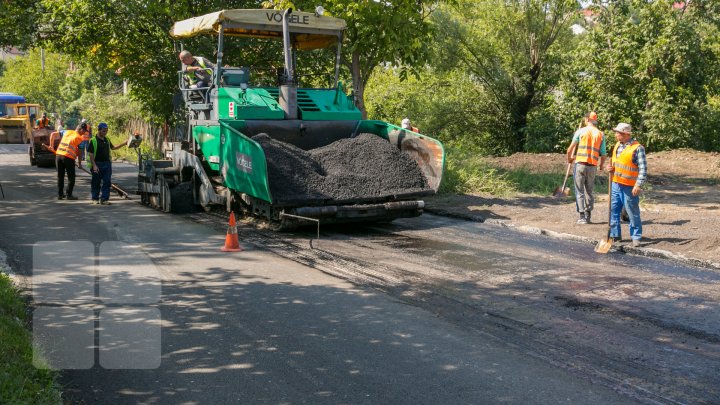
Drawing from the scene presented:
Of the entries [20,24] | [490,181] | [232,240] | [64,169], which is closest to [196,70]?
[64,169]

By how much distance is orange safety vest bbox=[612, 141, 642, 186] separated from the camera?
10141 millimetres

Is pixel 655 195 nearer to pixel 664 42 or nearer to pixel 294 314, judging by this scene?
pixel 664 42

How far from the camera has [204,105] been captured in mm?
12453

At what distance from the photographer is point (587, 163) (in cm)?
1188

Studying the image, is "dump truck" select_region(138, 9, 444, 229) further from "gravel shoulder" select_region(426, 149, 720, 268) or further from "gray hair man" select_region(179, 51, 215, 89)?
"gravel shoulder" select_region(426, 149, 720, 268)

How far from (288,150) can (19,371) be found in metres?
6.53

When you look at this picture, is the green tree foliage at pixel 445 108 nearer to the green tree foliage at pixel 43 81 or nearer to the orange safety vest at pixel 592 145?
the orange safety vest at pixel 592 145

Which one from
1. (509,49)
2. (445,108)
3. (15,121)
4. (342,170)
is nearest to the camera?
(342,170)

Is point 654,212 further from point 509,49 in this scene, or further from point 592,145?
point 509,49

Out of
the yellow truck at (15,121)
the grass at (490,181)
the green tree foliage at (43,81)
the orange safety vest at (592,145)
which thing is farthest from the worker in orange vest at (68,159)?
the green tree foliage at (43,81)

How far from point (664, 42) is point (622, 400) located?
17720 millimetres

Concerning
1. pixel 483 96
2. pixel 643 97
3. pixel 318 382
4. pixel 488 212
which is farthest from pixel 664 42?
pixel 318 382

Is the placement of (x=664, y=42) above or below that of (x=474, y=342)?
above

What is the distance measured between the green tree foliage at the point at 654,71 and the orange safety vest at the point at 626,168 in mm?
11477
